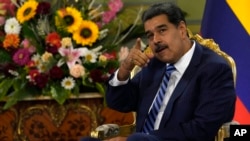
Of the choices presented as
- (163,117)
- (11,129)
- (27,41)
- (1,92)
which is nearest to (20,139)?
(11,129)

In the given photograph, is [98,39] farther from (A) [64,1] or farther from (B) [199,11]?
(B) [199,11]

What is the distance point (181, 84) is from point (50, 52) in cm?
120

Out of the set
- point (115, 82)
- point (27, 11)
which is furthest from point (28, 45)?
point (115, 82)

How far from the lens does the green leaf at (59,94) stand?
321cm

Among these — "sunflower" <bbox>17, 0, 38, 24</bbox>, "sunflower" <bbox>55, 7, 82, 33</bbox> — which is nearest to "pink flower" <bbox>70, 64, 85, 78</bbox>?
"sunflower" <bbox>55, 7, 82, 33</bbox>

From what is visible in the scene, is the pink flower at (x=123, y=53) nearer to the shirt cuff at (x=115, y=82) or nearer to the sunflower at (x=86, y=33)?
the sunflower at (x=86, y=33)

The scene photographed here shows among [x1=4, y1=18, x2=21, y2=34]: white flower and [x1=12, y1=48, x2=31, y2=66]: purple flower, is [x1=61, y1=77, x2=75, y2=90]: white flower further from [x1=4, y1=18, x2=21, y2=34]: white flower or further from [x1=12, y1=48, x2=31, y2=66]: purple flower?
[x1=4, y1=18, x2=21, y2=34]: white flower

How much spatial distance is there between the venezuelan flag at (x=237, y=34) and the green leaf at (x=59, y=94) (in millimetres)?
1158

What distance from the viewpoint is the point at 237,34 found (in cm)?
333

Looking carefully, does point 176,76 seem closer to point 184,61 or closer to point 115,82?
point 184,61

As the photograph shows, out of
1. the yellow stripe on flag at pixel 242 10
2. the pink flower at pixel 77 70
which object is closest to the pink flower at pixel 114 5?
the pink flower at pixel 77 70

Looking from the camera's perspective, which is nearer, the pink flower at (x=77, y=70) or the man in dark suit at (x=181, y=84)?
the man in dark suit at (x=181, y=84)

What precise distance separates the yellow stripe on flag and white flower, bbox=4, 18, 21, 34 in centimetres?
149

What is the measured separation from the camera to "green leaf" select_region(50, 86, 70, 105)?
321 centimetres
